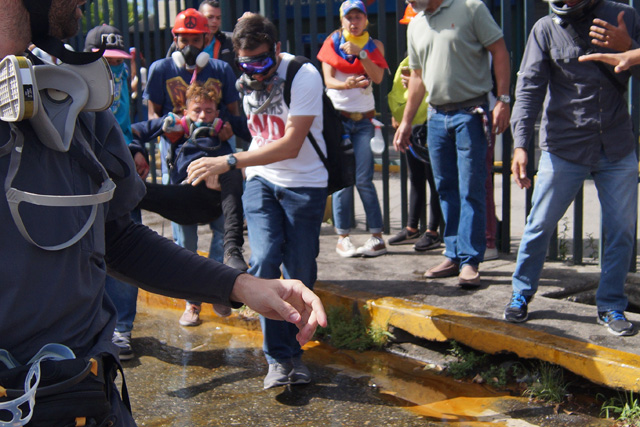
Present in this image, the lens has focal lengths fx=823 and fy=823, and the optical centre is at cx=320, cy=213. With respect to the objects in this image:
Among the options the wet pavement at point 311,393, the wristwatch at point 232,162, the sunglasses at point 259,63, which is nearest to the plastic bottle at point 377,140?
the wet pavement at point 311,393

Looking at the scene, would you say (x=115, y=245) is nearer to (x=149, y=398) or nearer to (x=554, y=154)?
(x=149, y=398)

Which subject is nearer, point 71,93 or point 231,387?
point 71,93

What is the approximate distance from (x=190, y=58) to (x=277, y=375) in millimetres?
2477

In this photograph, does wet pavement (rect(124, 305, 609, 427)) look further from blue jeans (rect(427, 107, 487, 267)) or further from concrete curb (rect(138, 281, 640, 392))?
blue jeans (rect(427, 107, 487, 267))

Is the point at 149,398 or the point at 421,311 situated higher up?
the point at 421,311

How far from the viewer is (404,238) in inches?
277

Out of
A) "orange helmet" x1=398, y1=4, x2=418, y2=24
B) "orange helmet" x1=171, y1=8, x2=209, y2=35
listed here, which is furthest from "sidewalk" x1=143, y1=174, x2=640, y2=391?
"orange helmet" x1=171, y1=8, x2=209, y2=35

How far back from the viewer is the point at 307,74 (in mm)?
4672

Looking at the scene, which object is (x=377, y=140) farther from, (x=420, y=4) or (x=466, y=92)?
(x=420, y=4)

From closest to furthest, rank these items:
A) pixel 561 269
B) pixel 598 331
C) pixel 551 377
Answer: pixel 551 377
pixel 598 331
pixel 561 269

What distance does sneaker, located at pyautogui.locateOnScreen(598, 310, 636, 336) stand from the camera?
456 centimetres

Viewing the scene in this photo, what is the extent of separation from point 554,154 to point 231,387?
2.33 meters

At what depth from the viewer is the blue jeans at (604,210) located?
15.4 feet

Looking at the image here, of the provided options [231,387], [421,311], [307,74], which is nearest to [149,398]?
[231,387]
